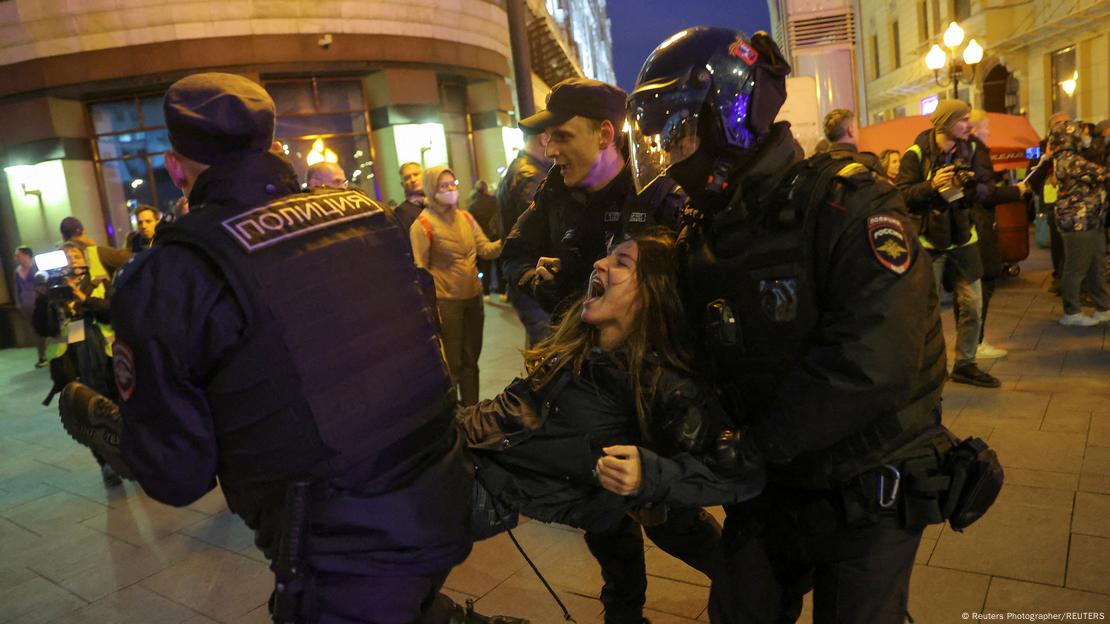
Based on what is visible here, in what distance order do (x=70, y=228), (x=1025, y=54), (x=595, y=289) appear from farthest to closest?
(x=1025, y=54), (x=70, y=228), (x=595, y=289)

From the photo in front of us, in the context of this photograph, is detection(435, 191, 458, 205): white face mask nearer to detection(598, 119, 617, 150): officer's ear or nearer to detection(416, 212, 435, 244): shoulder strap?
detection(416, 212, 435, 244): shoulder strap

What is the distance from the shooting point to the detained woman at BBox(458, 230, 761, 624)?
220 centimetres

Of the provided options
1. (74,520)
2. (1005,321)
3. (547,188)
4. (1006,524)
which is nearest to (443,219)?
(547,188)

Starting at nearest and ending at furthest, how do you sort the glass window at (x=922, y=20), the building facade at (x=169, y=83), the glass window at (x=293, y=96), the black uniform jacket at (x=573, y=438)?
the black uniform jacket at (x=573, y=438) → the building facade at (x=169, y=83) → the glass window at (x=293, y=96) → the glass window at (x=922, y=20)

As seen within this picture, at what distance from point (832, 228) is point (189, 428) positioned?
1.52 metres

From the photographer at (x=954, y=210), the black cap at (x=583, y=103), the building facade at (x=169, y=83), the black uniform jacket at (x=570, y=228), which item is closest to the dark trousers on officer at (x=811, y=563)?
the black uniform jacket at (x=570, y=228)

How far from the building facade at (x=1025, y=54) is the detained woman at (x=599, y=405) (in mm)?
19081

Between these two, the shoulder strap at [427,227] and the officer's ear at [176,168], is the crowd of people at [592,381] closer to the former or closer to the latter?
the officer's ear at [176,168]

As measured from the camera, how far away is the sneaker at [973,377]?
18.6 ft

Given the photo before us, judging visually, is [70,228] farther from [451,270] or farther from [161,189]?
[161,189]

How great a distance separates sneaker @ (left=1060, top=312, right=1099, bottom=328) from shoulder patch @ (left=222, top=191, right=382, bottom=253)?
7427mm

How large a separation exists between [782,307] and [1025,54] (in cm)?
2798

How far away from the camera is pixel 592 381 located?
227cm

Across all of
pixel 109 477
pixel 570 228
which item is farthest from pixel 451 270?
pixel 109 477
